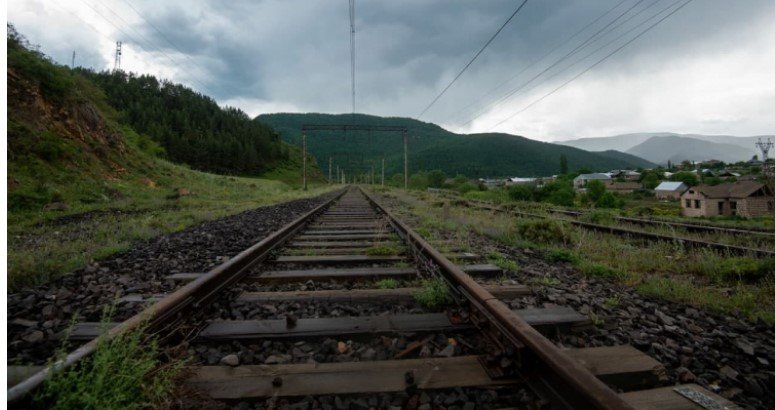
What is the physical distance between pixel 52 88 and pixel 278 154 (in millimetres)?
98157

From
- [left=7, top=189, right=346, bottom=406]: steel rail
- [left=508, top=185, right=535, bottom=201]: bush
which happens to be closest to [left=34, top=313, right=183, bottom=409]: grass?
[left=7, top=189, right=346, bottom=406]: steel rail

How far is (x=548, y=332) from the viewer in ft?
7.48

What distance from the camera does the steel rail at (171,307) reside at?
4.45ft

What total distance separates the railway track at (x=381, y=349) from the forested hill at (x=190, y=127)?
85.4 meters

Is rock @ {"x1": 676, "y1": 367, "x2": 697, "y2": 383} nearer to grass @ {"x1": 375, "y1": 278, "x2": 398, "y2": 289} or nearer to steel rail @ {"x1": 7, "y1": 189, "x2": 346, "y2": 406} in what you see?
grass @ {"x1": 375, "y1": 278, "x2": 398, "y2": 289}

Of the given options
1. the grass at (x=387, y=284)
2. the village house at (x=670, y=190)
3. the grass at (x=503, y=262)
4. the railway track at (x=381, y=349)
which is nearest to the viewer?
the railway track at (x=381, y=349)

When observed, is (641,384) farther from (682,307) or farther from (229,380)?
(229,380)

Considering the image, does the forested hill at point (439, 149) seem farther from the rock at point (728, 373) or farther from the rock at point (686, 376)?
the rock at point (686, 376)

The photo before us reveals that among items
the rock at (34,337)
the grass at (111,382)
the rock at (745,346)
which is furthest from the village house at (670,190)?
the rock at (34,337)

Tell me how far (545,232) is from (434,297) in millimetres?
4146

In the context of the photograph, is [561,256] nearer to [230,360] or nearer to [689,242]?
[689,242]

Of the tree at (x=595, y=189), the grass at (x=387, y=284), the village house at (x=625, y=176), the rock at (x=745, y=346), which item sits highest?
the village house at (x=625, y=176)

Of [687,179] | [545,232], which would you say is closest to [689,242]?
[545,232]

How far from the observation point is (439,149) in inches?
5418
